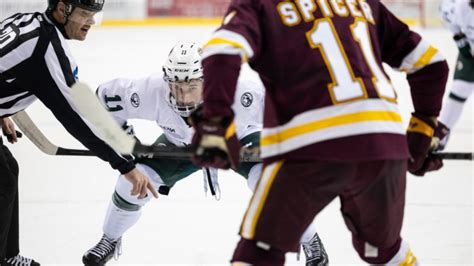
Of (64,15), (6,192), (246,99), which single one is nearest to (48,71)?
(64,15)

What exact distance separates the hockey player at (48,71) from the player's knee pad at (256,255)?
2.77ft

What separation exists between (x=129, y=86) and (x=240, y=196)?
3.92ft

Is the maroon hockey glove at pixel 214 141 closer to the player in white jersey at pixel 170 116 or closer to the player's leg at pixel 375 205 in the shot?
the player's leg at pixel 375 205

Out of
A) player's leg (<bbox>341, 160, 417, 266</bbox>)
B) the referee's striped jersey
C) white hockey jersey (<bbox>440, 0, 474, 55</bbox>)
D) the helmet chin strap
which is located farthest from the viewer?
white hockey jersey (<bbox>440, 0, 474, 55</bbox>)

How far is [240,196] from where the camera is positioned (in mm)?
4406

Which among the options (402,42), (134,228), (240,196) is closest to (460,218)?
(240,196)

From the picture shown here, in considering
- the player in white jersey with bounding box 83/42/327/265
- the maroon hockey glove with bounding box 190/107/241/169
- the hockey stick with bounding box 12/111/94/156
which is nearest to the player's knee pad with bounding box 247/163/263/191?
the player in white jersey with bounding box 83/42/327/265

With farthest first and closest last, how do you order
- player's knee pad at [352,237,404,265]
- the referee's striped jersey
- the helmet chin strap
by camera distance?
the helmet chin strap → the referee's striped jersey → player's knee pad at [352,237,404,265]

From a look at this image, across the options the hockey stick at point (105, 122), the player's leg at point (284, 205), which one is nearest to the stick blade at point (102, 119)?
the hockey stick at point (105, 122)

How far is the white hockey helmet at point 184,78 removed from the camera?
128 inches

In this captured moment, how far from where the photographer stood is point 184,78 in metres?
3.25

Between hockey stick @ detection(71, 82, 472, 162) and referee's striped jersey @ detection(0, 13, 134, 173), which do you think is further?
referee's striped jersey @ detection(0, 13, 134, 173)

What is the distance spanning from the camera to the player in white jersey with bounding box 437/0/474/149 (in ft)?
15.8

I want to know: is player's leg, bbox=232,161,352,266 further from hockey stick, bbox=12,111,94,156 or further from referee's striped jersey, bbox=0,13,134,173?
hockey stick, bbox=12,111,94,156
